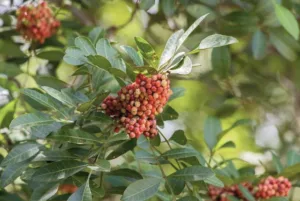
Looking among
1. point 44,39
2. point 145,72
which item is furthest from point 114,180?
point 44,39

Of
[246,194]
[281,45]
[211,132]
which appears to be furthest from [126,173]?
[281,45]

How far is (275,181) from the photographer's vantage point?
1434mm

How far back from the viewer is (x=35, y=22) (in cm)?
173

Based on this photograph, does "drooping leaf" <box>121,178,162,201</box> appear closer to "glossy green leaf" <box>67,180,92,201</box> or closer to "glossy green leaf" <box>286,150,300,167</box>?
"glossy green leaf" <box>67,180,92,201</box>

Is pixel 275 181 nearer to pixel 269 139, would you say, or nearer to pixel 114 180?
pixel 114 180

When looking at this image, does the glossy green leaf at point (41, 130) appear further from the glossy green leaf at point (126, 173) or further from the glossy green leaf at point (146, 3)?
the glossy green leaf at point (146, 3)

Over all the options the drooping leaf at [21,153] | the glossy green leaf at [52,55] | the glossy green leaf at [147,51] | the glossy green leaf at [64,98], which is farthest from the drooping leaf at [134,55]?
the glossy green leaf at [52,55]

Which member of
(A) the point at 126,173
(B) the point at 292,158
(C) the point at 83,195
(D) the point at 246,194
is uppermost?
(C) the point at 83,195

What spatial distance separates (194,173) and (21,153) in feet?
1.02

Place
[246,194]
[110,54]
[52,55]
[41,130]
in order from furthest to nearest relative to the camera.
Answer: [52,55]
[246,194]
[41,130]
[110,54]

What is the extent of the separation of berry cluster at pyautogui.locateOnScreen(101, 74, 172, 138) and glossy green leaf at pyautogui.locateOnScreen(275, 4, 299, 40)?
0.61 m

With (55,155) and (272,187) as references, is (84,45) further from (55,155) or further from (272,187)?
(272,187)

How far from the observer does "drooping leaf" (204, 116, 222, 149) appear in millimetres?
1577

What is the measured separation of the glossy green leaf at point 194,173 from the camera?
1.08 m
